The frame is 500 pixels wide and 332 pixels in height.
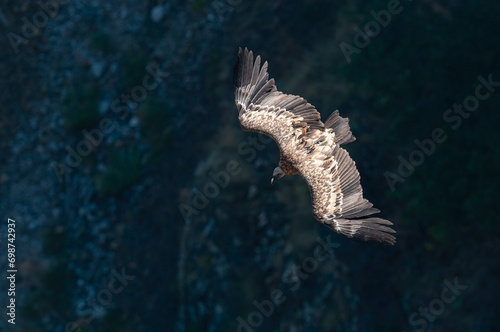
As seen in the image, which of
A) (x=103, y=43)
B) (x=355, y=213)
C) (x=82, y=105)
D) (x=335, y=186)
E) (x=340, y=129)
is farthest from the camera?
(x=103, y=43)

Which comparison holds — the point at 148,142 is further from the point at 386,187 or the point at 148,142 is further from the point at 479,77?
the point at 479,77

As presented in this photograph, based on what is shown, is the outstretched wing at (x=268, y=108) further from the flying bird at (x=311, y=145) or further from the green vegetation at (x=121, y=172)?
the green vegetation at (x=121, y=172)

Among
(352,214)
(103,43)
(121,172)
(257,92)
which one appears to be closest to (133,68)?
(103,43)

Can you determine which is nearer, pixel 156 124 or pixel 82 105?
pixel 156 124

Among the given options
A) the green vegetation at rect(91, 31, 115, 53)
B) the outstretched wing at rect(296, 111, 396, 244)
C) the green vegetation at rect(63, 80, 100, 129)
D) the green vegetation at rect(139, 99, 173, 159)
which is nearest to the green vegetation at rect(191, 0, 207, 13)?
the green vegetation at rect(91, 31, 115, 53)

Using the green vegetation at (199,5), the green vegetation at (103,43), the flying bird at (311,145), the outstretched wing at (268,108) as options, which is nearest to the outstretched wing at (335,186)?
the flying bird at (311,145)

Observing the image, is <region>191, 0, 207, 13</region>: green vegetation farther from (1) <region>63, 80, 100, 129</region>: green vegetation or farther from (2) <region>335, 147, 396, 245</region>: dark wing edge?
(2) <region>335, 147, 396, 245</region>: dark wing edge

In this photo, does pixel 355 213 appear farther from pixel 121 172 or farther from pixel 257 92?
pixel 121 172
